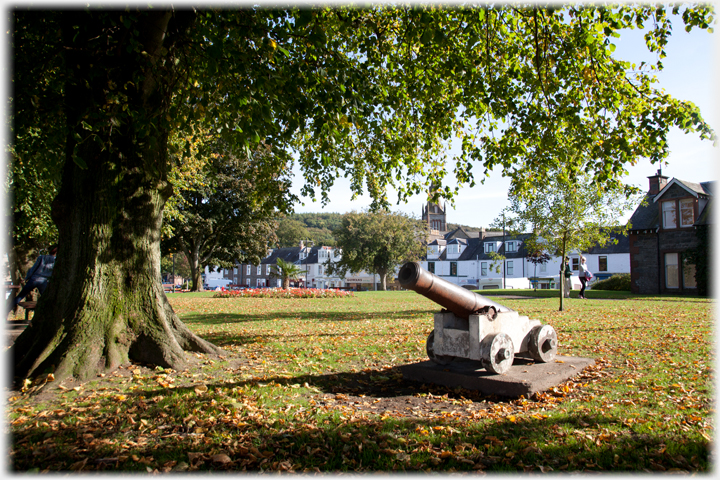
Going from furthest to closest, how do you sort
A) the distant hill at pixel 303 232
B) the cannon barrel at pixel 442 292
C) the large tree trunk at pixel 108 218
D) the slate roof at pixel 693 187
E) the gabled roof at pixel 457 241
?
the distant hill at pixel 303 232, the gabled roof at pixel 457 241, the slate roof at pixel 693 187, the large tree trunk at pixel 108 218, the cannon barrel at pixel 442 292

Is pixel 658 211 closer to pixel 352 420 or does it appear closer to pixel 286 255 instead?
pixel 352 420

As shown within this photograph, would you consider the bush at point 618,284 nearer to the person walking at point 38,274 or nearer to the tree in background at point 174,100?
the tree in background at point 174,100

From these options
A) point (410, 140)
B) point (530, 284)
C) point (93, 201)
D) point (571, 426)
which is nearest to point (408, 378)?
point (571, 426)

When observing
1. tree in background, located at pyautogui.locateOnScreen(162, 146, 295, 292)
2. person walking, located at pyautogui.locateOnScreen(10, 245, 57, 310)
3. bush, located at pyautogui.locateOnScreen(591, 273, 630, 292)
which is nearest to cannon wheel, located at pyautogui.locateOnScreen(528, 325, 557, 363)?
person walking, located at pyautogui.locateOnScreen(10, 245, 57, 310)

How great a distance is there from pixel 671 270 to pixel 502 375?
2910 centimetres

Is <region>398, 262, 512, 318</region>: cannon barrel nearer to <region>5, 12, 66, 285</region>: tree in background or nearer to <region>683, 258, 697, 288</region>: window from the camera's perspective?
<region>5, 12, 66, 285</region>: tree in background

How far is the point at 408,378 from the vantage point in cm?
579

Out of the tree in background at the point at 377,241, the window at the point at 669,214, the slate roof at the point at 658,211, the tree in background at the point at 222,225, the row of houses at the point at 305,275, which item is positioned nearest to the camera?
the slate roof at the point at 658,211

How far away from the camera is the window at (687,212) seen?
2759 centimetres

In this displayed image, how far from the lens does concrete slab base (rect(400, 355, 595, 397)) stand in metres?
4.93

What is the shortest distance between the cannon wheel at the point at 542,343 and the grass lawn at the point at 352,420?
17.9 inches

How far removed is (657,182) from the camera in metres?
33.4

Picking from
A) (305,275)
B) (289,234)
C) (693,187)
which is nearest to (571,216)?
(693,187)

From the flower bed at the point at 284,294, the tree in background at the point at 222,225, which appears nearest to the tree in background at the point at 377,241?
the tree in background at the point at 222,225
